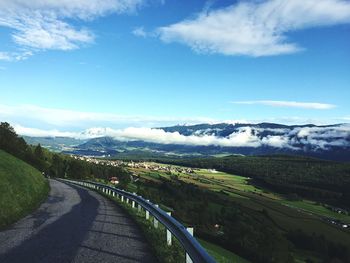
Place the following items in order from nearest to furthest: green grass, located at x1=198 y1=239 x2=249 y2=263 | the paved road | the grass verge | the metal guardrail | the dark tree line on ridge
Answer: the metal guardrail, the paved road, the grass verge, green grass, located at x1=198 y1=239 x2=249 y2=263, the dark tree line on ridge

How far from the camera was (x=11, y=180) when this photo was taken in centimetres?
2552

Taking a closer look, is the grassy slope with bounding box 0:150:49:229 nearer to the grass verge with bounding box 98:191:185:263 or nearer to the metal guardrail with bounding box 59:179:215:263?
the grass verge with bounding box 98:191:185:263

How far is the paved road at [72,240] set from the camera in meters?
11.4

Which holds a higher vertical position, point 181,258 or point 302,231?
point 181,258

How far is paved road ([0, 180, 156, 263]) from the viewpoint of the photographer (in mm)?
11398

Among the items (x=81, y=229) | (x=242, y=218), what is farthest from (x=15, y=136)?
(x=81, y=229)

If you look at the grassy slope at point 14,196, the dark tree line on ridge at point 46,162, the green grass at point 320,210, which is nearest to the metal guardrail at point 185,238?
the grassy slope at point 14,196

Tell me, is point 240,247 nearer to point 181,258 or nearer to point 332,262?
point 181,258

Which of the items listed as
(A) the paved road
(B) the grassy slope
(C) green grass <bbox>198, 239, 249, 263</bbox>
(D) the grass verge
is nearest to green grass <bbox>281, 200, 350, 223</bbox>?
(C) green grass <bbox>198, 239, 249, 263</bbox>

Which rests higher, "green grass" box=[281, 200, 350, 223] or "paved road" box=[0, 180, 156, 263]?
"paved road" box=[0, 180, 156, 263]

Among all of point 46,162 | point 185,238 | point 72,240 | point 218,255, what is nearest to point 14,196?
point 72,240

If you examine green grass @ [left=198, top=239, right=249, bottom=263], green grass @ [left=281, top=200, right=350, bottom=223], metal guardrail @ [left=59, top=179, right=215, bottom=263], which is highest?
metal guardrail @ [left=59, top=179, right=215, bottom=263]

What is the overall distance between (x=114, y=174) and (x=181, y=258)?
5816 inches

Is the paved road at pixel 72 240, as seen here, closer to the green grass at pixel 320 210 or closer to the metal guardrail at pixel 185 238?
the metal guardrail at pixel 185 238
